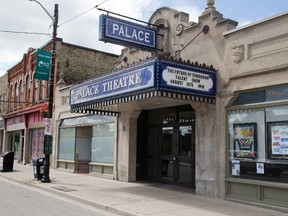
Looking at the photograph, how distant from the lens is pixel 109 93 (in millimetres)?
12312

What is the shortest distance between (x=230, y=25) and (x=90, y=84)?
5545 mm

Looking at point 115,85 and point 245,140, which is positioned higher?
point 115,85

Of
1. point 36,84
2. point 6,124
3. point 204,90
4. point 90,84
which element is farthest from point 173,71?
point 6,124

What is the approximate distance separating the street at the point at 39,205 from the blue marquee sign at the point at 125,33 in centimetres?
544

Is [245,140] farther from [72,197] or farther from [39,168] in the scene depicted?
[39,168]

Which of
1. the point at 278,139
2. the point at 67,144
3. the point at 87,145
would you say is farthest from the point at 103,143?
the point at 278,139

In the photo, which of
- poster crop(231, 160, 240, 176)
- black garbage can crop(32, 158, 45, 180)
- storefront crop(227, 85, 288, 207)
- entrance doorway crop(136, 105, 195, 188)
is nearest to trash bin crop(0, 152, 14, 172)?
black garbage can crop(32, 158, 45, 180)

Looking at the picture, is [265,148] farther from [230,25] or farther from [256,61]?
[230,25]

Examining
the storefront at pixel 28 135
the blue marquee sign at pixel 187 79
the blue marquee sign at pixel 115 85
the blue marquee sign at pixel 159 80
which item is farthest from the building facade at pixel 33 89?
the blue marquee sign at pixel 187 79

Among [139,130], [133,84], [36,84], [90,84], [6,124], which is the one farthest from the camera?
[6,124]

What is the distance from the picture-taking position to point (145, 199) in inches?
433

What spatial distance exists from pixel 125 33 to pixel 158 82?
3.25 meters

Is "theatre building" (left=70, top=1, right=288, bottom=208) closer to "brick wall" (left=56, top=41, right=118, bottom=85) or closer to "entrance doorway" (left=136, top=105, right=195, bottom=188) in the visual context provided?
"entrance doorway" (left=136, top=105, right=195, bottom=188)

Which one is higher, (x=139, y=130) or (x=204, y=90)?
(x=204, y=90)
